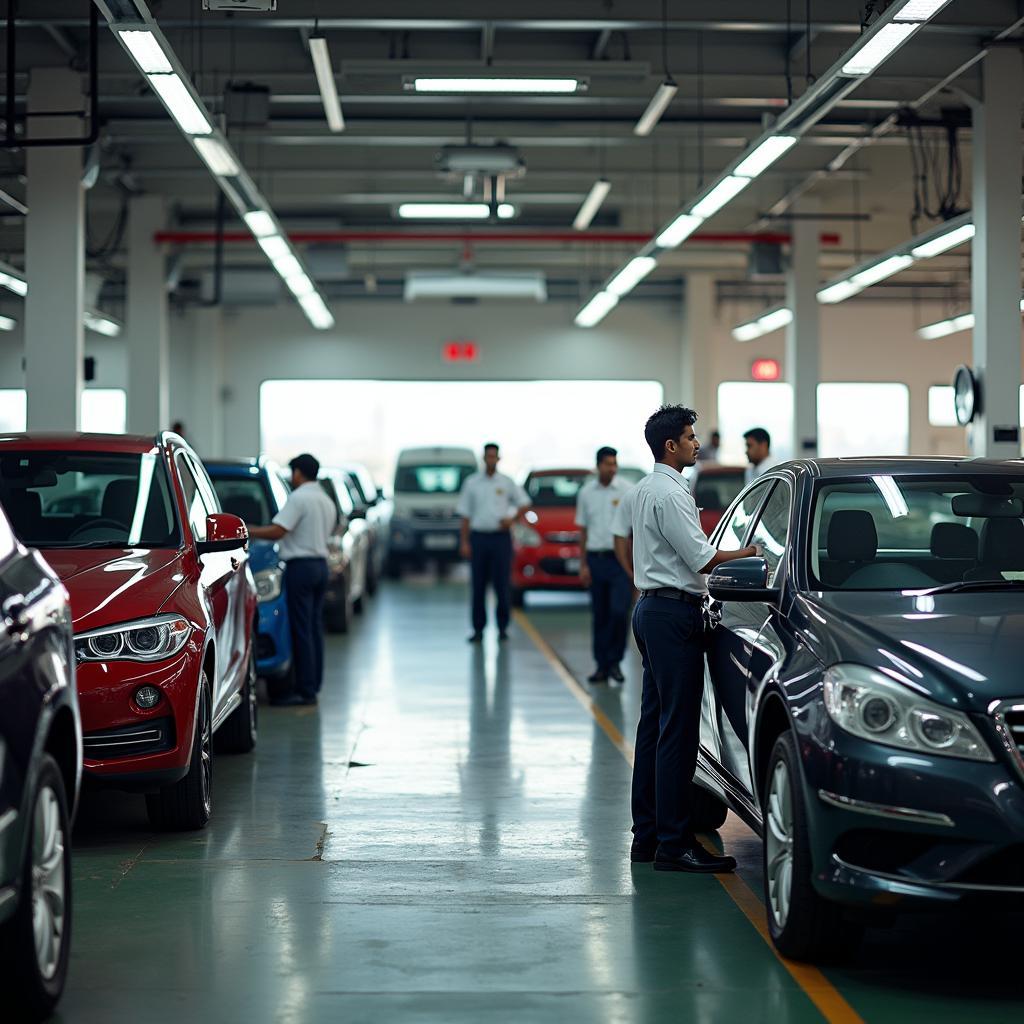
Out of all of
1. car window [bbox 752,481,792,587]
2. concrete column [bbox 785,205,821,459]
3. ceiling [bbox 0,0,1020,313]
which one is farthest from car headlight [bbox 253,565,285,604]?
concrete column [bbox 785,205,821,459]

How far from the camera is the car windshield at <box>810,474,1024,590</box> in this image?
5559 millimetres

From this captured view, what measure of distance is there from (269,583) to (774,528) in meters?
5.77

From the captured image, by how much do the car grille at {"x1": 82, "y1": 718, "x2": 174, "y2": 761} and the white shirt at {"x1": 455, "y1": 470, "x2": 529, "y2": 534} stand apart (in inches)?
347

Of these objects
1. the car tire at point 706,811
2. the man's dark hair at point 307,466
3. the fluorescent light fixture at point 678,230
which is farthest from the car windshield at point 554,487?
the car tire at point 706,811

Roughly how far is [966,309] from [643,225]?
→ 6.55 m

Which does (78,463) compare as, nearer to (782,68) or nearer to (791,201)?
(782,68)

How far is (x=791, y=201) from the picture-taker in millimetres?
22766

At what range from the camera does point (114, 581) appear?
664 cm

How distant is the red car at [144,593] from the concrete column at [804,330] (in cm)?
1415

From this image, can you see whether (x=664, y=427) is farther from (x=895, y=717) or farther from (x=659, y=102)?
(x=659, y=102)

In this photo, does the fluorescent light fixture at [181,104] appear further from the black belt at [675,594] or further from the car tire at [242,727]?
the black belt at [675,594]

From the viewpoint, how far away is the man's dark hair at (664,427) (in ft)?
20.5

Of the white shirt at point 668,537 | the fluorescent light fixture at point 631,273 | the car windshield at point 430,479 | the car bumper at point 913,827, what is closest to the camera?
the car bumper at point 913,827

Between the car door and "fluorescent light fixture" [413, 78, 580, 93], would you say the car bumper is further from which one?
"fluorescent light fixture" [413, 78, 580, 93]
